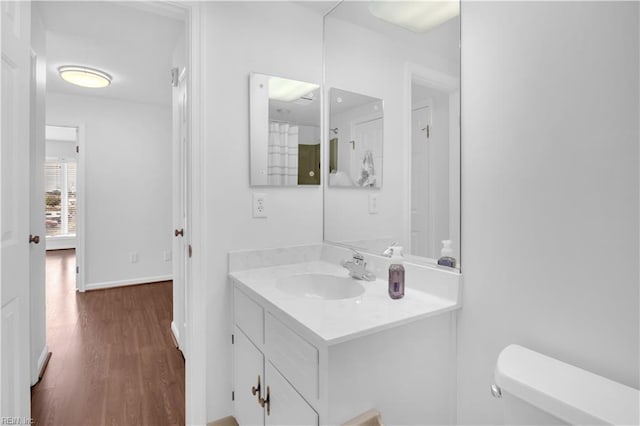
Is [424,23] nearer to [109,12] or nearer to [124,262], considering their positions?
[109,12]

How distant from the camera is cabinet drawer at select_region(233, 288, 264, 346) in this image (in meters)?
1.35

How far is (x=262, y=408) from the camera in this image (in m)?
1.33

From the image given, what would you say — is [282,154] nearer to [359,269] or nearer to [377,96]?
[377,96]

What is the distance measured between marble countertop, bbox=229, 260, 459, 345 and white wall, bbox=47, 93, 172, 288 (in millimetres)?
3449

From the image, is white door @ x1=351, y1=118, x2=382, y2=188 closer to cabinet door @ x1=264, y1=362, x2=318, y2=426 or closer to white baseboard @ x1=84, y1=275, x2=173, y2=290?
cabinet door @ x1=264, y1=362, x2=318, y2=426

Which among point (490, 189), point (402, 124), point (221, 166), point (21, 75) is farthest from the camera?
point (221, 166)

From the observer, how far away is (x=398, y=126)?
1.52 m

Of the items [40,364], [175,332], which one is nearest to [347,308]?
[175,332]

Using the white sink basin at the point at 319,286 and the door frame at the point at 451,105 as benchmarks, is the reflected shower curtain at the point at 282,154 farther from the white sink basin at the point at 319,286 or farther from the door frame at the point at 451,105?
the door frame at the point at 451,105

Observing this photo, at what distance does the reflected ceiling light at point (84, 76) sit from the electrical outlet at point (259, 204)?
2644mm

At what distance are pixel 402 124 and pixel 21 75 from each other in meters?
1.53

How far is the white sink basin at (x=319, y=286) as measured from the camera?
5.16ft

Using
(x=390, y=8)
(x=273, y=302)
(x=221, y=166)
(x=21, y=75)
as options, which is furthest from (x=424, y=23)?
(x=21, y=75)

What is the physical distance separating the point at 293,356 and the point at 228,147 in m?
1.04
